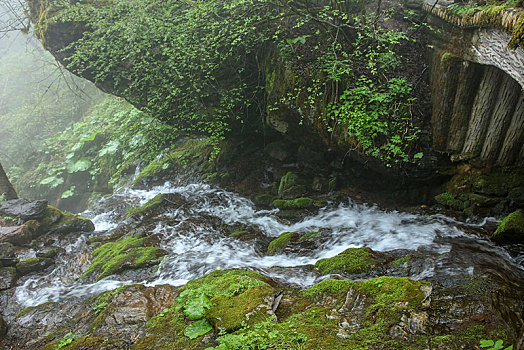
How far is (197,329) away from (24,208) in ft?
27.0

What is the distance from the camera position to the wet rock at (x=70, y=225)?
8.51 meters

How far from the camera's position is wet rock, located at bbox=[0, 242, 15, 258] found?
23.0 feet

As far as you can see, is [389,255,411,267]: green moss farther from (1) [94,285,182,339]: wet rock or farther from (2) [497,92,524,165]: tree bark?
(1) [94,285,182,339]: wet rock

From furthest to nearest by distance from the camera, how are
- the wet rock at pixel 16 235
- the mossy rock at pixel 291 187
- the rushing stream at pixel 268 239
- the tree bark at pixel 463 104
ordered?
the mossy rock at pixel 291 187 → the wet rock at pixel 16 235 → the tree bark at pixel 463 104 → the rushing stream at pixel 268 239

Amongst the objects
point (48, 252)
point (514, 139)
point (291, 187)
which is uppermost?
point (514, 139)

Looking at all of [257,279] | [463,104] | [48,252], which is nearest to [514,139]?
[463,104]

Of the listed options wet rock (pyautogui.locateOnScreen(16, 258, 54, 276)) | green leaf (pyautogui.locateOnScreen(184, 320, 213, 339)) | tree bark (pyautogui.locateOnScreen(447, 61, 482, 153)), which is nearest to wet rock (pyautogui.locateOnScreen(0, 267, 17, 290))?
wet rock (pyautogui.locateOnScreen(16, 258, 54, 276))

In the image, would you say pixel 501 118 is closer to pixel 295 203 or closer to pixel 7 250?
pixel 295 203

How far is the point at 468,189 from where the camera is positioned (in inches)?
233

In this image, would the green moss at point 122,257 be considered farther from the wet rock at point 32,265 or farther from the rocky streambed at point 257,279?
the wet rock at point 32,265

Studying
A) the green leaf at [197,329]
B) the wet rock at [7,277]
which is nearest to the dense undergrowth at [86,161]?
the wet rock at [7,277]

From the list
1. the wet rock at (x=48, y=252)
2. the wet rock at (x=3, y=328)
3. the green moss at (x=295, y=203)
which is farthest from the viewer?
the green moss at (x=295, y=203)

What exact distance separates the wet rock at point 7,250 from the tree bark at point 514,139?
10526mm

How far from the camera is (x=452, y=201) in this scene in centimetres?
611
